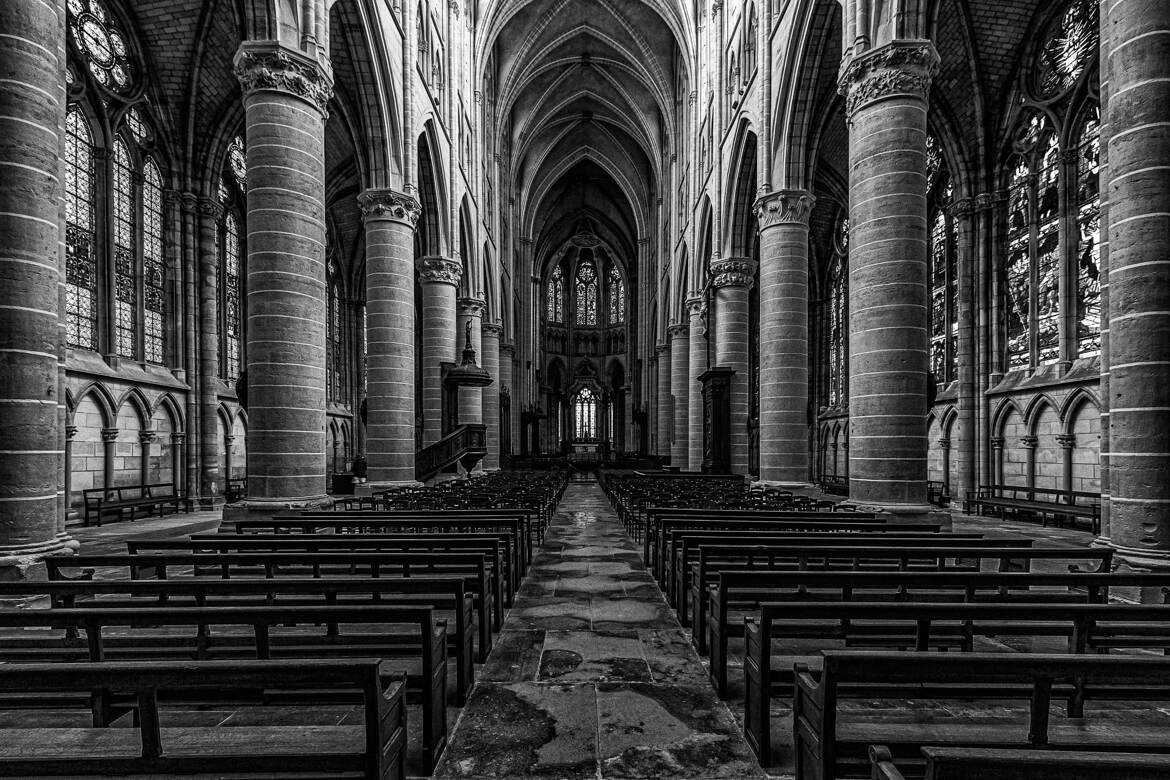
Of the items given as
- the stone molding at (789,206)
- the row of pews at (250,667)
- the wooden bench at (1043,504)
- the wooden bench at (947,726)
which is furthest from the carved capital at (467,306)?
the wooden bench at (947,726)

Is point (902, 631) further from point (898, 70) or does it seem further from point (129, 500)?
point (129, 500)

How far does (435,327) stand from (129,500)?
929 centimetres

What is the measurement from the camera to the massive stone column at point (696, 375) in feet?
82.9

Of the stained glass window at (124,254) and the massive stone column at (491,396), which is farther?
the massive stone column at (491,396)

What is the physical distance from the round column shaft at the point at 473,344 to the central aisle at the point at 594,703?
630 inches

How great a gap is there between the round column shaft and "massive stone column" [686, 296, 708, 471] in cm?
840

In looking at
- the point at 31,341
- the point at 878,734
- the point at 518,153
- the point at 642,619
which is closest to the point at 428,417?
the point at 31,341

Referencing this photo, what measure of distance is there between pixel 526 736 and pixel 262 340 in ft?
26.7

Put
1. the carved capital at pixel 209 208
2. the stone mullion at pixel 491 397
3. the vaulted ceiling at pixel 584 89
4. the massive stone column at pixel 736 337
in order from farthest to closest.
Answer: the vaulted ceiling at pixel 584 89 → the stone mullion at pixel 491 397 → the massive stone column at pixel 736 337 → the carved capital at pixel 209 208

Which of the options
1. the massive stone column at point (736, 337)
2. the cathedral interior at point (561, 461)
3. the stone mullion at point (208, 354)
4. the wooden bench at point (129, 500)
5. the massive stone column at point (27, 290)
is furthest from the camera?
the massive stone column at point (736, 337)

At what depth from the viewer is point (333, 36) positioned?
1455 centimetres

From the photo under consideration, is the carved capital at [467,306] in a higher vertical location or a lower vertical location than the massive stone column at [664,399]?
higher

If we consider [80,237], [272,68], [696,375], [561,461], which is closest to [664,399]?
[561,461]

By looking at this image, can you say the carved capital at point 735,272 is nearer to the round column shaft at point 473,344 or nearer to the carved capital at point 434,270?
the carved capital at point 434,270
